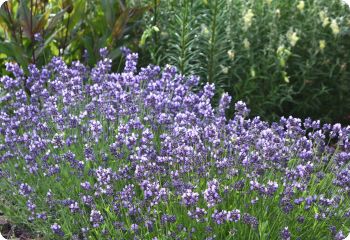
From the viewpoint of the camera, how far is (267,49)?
238 inches

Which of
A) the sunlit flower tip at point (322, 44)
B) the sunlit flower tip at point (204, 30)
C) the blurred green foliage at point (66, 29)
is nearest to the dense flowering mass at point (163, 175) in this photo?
the blurred green foliage at point (66, 29)

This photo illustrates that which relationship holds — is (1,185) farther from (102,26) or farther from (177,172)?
(102,26)

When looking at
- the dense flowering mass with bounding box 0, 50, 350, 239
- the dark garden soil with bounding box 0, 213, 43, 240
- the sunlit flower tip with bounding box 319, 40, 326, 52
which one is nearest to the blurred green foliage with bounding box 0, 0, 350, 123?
the sunlit flower tip with bounding box 319, 40, 326, 52

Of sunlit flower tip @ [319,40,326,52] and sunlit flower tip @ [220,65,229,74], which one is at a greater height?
sunlit flower tip @ [319,40,326,52]

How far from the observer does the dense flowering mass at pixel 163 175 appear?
359 cm

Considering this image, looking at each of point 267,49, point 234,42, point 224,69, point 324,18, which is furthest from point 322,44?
point 224,69

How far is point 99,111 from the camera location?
458 centimetres

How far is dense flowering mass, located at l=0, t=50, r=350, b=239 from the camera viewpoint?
11.8 feet

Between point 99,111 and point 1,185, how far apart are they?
2.76 ft

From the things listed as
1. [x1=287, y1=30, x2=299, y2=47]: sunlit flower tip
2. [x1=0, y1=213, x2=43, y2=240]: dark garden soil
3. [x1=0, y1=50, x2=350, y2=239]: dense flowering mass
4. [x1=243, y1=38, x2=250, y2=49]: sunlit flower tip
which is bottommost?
[x1=0, y1=213, x2=43, y2=240]: dark garden soil

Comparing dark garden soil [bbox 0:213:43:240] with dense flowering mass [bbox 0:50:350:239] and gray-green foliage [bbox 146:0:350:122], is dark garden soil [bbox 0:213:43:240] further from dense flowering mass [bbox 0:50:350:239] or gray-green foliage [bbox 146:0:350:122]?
gray-green foliage [bbox 146:0:350:122]

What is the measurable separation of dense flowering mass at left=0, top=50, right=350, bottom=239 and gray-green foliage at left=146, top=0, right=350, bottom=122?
147 cm

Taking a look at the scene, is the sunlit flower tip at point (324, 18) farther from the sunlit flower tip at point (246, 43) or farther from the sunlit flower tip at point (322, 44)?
the sunlit flower tip at point (246, 43)

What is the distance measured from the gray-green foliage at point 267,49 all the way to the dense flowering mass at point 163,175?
147 centimetres
